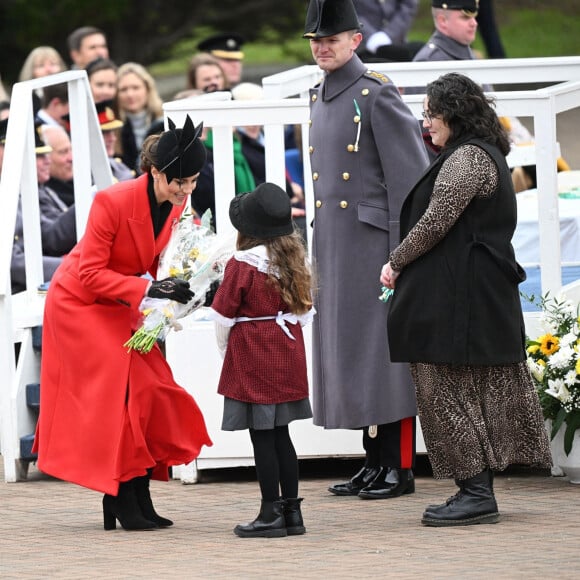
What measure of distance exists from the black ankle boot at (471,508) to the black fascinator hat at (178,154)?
171 cm

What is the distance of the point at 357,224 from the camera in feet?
22.7

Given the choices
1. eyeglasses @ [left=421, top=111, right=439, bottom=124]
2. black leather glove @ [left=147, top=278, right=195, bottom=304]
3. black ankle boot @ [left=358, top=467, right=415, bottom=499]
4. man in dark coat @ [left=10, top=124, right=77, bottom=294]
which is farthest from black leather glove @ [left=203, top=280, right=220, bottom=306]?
man in dark coat @ [left=10, top=124, right=77, bottom=294]

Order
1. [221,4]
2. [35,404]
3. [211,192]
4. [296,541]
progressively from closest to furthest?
[296,541] → [35,404] → [211,192] → [221,4]

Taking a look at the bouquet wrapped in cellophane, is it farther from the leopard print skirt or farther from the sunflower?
the sunflower

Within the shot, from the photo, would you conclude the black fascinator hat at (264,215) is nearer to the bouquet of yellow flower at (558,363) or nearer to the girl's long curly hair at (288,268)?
the girl's long curly hair at (288,268)

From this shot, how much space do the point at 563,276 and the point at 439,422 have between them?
91.7 inches

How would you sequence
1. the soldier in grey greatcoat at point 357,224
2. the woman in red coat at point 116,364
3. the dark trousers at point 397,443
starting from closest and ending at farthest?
the woman in red coat at point 116,364 < the soldier in grey greatcoat at point 357,224 < the dark trousers at point 397,443

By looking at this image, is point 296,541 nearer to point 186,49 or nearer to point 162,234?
point 162,234

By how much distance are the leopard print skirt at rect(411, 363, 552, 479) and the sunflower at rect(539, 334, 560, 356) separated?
867 mm

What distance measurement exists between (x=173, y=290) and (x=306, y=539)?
1144mm

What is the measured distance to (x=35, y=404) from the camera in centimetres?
800

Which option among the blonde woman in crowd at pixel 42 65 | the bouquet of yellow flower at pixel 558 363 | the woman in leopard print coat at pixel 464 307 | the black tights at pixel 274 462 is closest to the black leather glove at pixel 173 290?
the black tights at pixel 274 462

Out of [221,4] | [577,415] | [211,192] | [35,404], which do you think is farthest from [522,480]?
[221,4]

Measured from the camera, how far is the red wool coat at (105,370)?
635 cm
